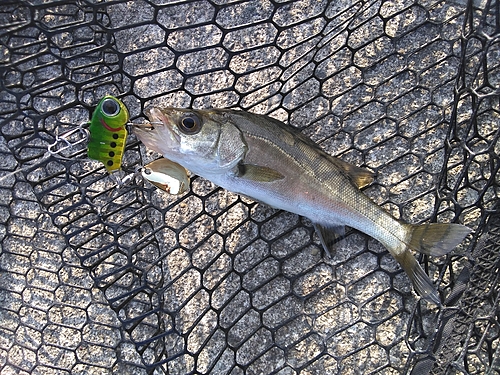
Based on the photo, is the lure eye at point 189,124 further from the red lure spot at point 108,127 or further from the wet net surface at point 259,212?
the wet net surface at point 259,212

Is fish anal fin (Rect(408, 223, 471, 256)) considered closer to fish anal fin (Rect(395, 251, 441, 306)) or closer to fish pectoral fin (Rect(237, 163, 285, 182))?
fish anal fin (Rect(395, 251, 441, 306))

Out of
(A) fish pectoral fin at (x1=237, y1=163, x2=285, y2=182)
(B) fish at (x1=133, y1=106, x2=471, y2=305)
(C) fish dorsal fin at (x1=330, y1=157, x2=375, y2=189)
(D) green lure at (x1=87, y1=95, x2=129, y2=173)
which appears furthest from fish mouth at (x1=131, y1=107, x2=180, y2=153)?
(C) fish dorsal fin at (x1=330, y1=157, x2=375, y2=189)

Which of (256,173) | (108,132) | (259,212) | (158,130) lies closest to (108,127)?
(108,132)

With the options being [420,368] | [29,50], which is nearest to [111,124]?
[29,50]

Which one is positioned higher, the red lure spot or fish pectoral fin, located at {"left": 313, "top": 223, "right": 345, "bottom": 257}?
the red lure spot

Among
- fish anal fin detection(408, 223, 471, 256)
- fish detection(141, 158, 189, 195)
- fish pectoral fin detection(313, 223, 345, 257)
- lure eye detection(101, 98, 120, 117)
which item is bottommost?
fish anal fin detection(408, 223, 471, 256)

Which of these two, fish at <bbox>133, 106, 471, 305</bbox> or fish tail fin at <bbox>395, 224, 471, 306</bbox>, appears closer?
fish at <bbox>133, 106, 471, 305</bbox>

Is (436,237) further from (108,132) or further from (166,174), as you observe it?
(108,132)
